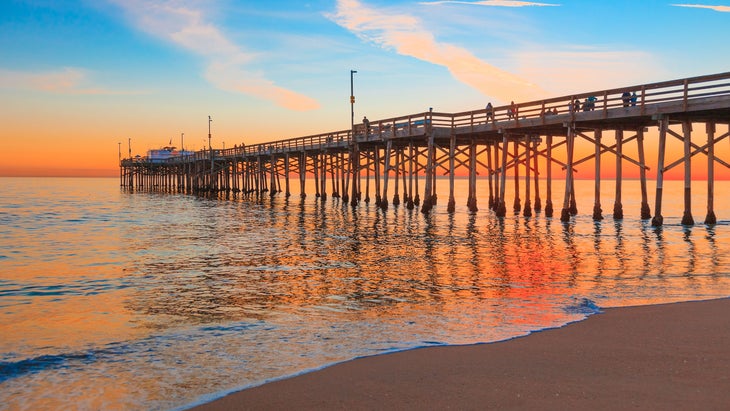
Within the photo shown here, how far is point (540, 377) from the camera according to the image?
5.55 m

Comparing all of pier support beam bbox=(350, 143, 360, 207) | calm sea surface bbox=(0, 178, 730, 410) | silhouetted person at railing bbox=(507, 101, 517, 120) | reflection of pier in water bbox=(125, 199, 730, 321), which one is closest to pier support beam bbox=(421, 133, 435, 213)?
silhouetted person at railing bbox=(507, 101, 517, 120)

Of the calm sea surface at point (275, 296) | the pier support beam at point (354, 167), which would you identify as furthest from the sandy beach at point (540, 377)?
the pier support beam at point (354, 167)

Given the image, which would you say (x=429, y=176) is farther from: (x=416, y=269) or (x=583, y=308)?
(x=583, y=308)

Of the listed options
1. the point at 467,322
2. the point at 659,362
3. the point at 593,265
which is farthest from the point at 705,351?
the point at 593,265

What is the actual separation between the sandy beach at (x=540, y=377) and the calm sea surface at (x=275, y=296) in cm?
54

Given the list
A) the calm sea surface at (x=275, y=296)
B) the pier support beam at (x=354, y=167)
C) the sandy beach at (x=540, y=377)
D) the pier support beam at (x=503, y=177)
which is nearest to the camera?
the sandy beach at (x=540, y=377)

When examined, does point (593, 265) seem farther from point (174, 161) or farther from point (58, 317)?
point (174, 161)

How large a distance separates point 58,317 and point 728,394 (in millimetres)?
9114

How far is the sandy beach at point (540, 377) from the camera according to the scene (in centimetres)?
491

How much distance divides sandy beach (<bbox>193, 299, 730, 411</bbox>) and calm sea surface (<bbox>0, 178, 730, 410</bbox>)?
0.54 meters

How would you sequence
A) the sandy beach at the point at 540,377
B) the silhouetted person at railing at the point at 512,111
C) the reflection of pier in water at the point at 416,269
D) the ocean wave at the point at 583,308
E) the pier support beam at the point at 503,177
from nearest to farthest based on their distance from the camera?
the sandy beach at the point at 540,377, the ocean wave at the point at 583,308, the reflection of pier in water at the point at 416,269, the silhouetted person at railing at the point at 512,111, the pier support beam at the point at 503,177

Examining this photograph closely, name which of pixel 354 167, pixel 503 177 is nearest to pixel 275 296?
pixel 503 177

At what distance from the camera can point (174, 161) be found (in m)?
102

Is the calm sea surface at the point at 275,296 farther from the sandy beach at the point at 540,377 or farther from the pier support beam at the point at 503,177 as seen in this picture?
the pier support beam at the point at 503,177
